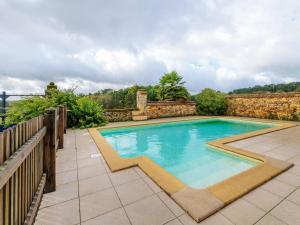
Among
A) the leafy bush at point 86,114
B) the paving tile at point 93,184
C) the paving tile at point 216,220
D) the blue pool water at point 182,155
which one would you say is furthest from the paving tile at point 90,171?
the leafy bush at point 86,114

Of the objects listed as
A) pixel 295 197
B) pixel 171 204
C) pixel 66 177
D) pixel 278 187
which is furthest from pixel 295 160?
pixel 66 177

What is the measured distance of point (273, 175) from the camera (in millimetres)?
2594

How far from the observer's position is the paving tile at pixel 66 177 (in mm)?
2480

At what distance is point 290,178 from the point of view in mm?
2541

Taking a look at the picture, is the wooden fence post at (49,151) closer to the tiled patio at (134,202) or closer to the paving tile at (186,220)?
the tiled patio at (134,202)

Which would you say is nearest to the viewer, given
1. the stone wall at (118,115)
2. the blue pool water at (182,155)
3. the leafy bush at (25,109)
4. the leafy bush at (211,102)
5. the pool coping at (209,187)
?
the pool coping at (209,187)

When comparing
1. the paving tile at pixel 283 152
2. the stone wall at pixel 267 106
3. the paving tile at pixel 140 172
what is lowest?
the paving tile at pixel 140 172

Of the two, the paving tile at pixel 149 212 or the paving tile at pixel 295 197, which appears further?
the paving tile at pixel 295 197

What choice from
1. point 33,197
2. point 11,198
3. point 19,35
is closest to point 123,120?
point 19,35

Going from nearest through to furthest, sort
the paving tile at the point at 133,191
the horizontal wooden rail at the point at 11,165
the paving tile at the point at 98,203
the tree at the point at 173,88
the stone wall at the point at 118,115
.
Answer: the horizontal wooden rail at the point at 11,165 < the paving tile at the point at 98,203 < the paving tile at the point at 133,191 < the stone wall at the point at 118,115 < the tree at the point at 173,88

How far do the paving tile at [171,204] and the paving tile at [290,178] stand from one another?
1912mm

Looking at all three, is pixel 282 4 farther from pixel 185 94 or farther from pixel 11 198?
pixel 11 198

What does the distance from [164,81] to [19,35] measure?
345 inches

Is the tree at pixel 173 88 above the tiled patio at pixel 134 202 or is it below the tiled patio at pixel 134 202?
above
